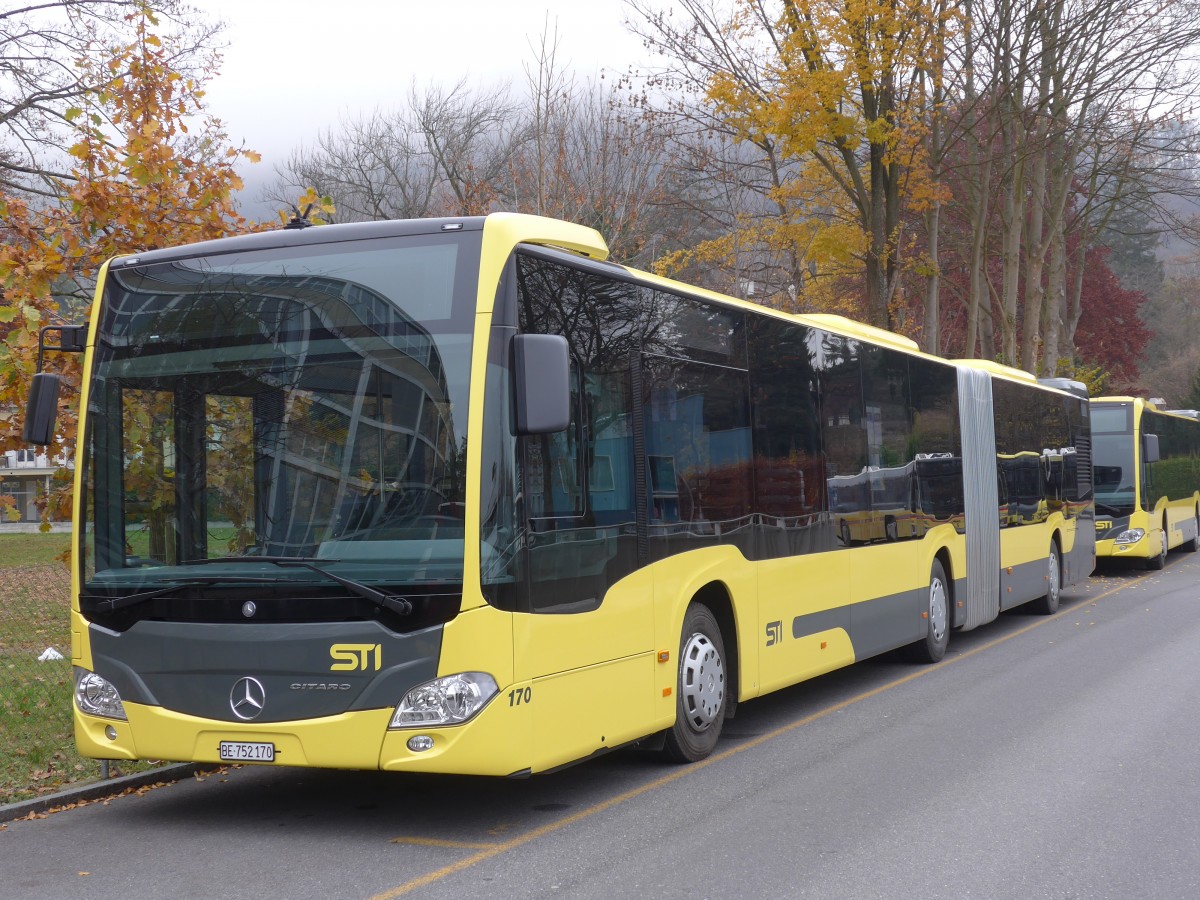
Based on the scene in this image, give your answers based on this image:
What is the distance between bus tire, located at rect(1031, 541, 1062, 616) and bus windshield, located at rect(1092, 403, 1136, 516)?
6.38 m

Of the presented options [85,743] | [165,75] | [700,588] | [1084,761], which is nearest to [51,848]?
[85,743]

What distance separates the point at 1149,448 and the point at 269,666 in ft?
73.5

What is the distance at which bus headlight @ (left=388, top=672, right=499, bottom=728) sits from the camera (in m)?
6.45

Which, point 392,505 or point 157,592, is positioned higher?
point 392,505

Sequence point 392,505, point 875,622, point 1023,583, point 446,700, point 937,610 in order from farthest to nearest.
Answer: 1. point 1023,583
2. point 937,610
3. point 875,622
4. point 392,505
5. point 446,700

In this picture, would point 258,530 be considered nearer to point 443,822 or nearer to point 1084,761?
point 443,822

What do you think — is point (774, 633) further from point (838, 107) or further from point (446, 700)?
point (838, 107)

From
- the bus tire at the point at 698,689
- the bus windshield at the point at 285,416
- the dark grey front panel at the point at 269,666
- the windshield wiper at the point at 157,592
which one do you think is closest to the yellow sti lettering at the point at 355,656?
the dark grey front panel at the point at 269,666

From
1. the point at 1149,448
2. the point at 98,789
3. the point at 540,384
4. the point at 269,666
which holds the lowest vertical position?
the point at 98,789

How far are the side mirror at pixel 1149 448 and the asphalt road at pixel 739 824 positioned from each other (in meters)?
15.6

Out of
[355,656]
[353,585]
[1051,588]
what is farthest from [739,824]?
[1051,588]

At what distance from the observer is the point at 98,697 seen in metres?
7.20

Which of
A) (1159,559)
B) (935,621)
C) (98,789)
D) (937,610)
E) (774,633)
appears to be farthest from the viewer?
(1159,559)

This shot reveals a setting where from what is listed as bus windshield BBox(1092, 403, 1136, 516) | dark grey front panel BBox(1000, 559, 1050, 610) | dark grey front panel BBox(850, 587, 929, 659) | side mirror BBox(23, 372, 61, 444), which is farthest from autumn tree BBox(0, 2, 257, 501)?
bus windshield BBox(1092, 403, 1136, 516)
